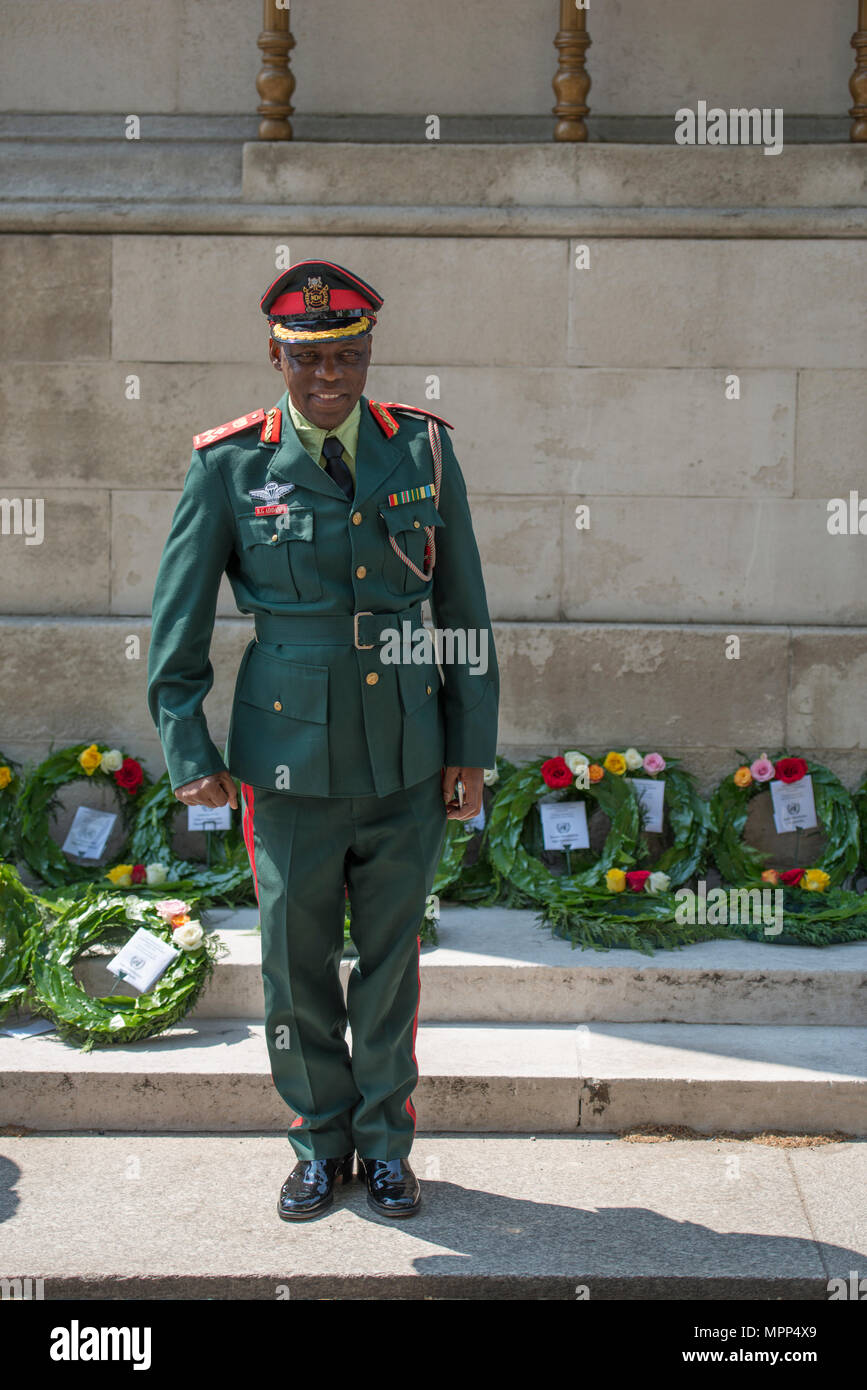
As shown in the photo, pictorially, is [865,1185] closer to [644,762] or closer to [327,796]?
[327,796]

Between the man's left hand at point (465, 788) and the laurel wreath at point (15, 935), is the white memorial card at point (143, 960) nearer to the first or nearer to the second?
the laurel wreath at point (15, 935)

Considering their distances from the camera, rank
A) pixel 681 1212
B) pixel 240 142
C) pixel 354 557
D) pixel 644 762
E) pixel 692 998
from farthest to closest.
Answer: pixel 240 142 → pixel 644 762 → pixel 692 998 → pixel 681 1212 → pixel 354 557

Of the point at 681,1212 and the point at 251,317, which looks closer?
the point at 681,1212

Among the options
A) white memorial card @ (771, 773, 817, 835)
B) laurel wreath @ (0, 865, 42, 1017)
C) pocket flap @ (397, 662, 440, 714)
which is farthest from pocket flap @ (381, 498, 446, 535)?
white memorial card @ (771, 773, 817, 835)

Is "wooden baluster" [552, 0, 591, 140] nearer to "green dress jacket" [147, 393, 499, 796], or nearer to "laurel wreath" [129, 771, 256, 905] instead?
"green dress jacket" [147, 393, 499, 796]

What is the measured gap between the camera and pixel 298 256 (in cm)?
591

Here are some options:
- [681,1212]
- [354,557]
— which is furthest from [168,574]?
[681,1212]

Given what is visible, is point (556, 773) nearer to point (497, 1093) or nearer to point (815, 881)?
point (815, 881)

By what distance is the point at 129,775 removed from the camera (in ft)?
19.2

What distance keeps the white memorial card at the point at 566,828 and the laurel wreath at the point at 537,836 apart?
79mm

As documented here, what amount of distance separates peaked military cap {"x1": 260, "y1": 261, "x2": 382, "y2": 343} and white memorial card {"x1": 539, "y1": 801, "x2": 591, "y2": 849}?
277 cm

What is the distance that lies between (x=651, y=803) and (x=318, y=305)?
2.99 metres

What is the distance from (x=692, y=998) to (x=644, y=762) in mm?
1240

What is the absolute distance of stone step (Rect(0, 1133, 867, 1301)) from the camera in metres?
3.35
